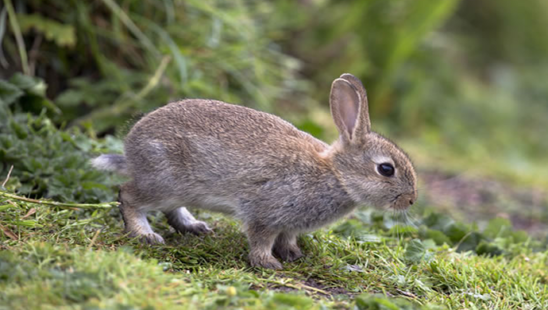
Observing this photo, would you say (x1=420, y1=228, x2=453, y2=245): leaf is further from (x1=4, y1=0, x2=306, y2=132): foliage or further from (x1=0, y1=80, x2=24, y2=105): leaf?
Result: (x1=0, y1=80, x2=24, y2=105): leaf

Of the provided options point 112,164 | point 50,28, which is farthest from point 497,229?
point 50,28

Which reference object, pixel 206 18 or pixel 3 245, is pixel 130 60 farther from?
pixel 3 245

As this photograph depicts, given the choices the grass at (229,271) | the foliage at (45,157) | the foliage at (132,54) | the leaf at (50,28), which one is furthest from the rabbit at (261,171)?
the leaf at (50,28)

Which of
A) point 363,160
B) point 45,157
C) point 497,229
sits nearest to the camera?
point 363,160

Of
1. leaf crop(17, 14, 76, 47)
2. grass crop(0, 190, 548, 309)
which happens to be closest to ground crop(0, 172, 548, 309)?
grass crop(0, 190, 548, 309)

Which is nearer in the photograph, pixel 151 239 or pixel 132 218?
pixel 151 239

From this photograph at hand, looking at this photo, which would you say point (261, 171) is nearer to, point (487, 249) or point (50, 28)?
point (487, 249)

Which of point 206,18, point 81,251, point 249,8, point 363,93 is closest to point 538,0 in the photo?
point 249,8

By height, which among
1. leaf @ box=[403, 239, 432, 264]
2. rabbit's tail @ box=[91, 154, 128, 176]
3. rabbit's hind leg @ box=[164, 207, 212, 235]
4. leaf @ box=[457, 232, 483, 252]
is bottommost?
rabbit's tail @ box=[91, 154, 128, 176]
